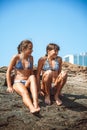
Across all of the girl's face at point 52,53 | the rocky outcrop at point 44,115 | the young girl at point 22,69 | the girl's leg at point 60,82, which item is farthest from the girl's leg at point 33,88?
the girl's face at point 52,53

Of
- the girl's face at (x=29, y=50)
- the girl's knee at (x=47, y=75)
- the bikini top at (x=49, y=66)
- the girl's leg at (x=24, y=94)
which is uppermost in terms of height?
the girl's face at (x=29, y=50)

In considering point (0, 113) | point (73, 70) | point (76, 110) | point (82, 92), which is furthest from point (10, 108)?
point (73, 70)

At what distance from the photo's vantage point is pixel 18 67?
25.5ft

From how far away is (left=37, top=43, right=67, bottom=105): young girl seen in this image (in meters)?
7.61

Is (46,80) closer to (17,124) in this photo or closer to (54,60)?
(54,60)

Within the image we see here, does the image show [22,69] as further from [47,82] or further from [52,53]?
[52,53]

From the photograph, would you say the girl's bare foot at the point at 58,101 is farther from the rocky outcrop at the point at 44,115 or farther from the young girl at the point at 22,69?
the young girl at the point at 22,69

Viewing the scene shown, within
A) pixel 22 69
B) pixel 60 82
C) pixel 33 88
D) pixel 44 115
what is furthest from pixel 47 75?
pixel 44 115

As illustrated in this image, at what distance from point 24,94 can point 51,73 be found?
87 centimetres

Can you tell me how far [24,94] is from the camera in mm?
7297

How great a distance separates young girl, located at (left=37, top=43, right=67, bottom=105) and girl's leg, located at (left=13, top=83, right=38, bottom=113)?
537 millimetres

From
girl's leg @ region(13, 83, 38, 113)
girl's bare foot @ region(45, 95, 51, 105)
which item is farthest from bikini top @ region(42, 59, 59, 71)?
girl's leg @ region(13, 83, 38, 113)

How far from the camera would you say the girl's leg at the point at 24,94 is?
6867 mm

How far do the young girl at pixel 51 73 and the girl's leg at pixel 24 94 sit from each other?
537mm
